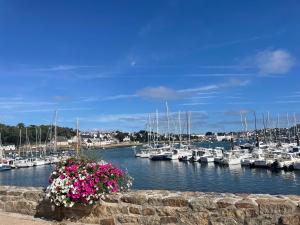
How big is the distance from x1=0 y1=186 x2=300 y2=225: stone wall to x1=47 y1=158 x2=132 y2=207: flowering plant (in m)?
0.28

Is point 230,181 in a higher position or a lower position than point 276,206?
lower

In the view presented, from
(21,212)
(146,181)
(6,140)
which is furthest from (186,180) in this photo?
(6,140)

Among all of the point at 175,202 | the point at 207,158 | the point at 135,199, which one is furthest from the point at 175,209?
the point at 207,158

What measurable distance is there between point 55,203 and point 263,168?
1811 inches

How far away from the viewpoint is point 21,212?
976cm

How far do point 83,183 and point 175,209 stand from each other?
1.99 meters

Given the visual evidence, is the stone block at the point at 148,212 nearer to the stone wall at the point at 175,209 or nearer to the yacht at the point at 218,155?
the stone wall at the point at 175,209

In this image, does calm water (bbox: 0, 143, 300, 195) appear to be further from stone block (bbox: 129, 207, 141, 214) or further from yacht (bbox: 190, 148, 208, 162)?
stone block (bbox: 129, 207, 141, 214)

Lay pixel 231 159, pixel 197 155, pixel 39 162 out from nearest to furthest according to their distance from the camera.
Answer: pixel 231 159, pixel 197 155, pixel 39 162

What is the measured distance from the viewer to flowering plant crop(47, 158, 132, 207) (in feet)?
27.8

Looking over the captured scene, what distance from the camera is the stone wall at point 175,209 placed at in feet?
22.7

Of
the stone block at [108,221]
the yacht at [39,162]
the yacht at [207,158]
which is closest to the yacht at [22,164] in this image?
the yacht at [39,162]

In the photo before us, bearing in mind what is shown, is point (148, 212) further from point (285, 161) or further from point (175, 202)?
point (285, 161)

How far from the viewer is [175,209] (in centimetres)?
778
